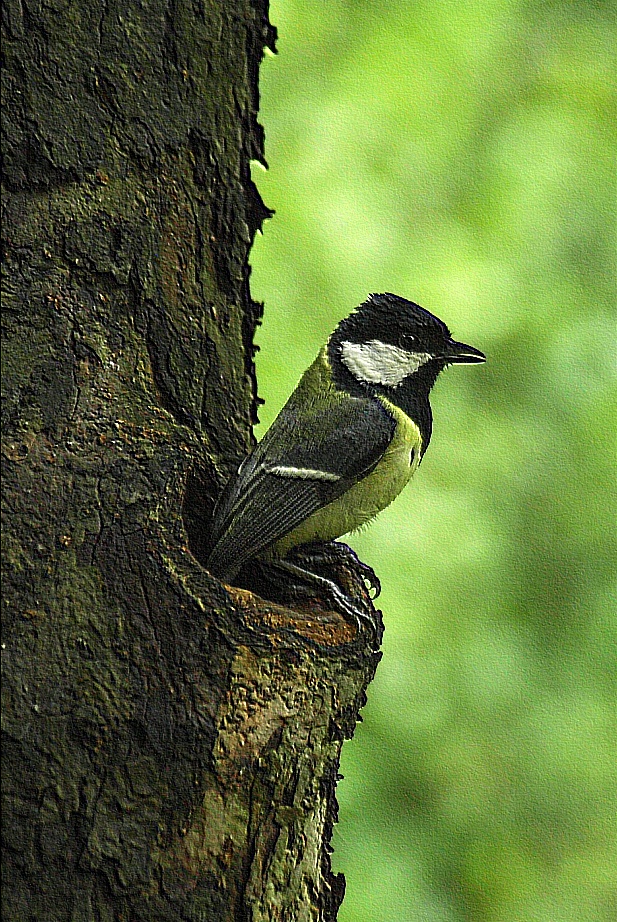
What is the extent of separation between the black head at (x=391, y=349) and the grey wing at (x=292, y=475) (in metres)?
0.04

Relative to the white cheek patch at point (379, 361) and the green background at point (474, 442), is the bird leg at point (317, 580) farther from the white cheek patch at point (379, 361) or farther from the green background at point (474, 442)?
the green background at point (474, 442)

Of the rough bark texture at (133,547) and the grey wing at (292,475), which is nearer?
the rough bark texture at (133,547)

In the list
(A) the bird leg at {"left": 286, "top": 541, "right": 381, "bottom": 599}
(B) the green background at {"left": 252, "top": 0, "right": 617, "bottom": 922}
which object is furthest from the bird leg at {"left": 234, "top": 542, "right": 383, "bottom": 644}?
(B) the green background at {"left": 252, "top": 0, "right": 617, "bottom": 922}

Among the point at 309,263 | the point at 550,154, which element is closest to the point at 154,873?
the point at 309,263

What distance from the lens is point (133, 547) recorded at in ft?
2.35

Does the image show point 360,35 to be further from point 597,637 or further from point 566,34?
point 597,637

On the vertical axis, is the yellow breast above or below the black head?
below

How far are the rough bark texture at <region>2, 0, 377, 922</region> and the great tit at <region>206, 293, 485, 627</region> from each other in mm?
34

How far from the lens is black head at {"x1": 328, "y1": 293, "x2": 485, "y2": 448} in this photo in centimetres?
102

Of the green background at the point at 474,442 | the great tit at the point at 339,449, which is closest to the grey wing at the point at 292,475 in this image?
the great tit at the point at 339,449

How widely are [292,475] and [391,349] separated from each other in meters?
0.21

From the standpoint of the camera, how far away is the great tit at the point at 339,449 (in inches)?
32.9

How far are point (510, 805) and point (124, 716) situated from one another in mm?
1338

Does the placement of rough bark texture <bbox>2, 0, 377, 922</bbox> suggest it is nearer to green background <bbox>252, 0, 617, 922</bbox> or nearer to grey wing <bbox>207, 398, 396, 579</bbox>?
grey wing <bbox>207, 398, 396, 579</bbox>
